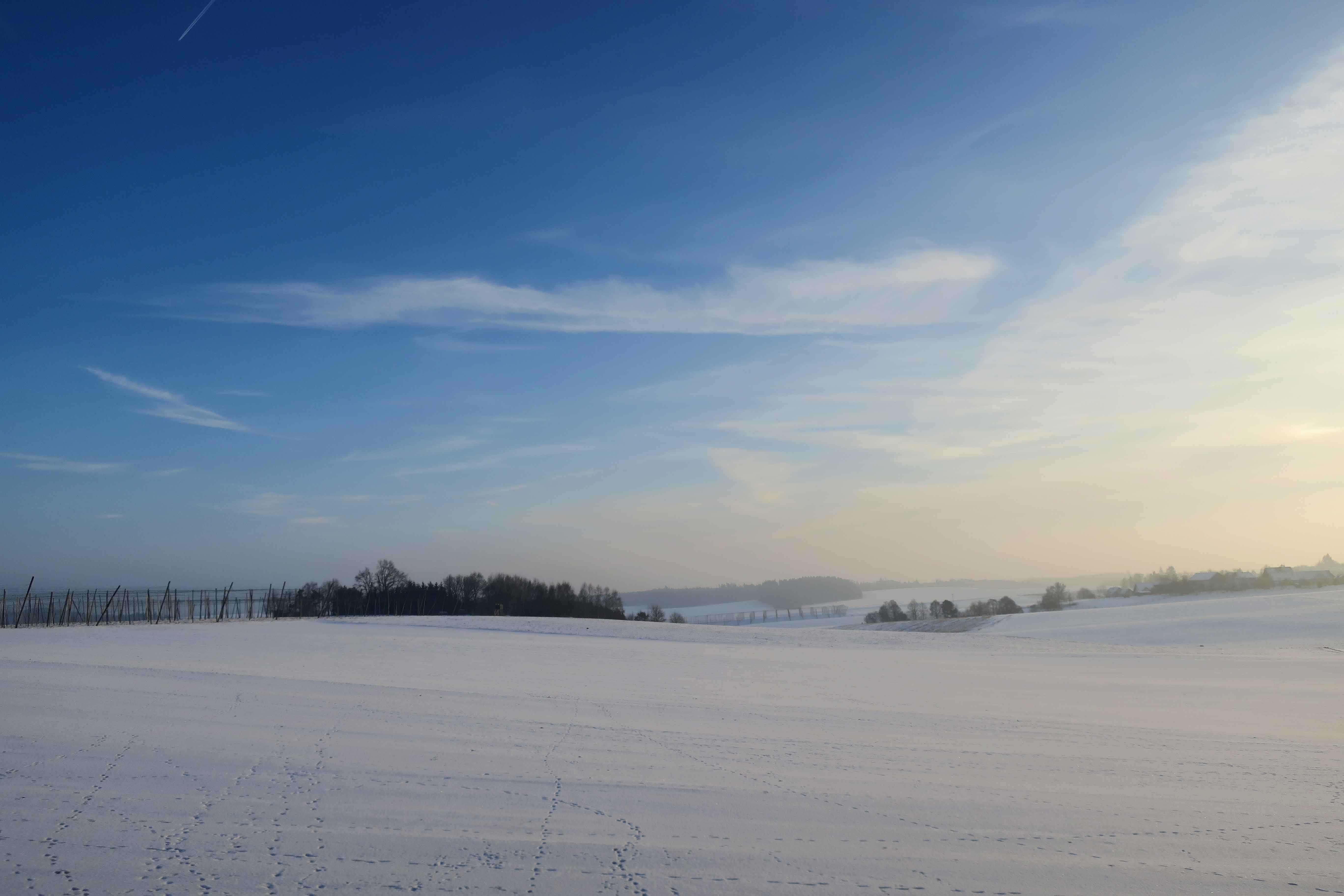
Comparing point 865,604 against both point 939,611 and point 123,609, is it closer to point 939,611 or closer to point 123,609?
point 939,611

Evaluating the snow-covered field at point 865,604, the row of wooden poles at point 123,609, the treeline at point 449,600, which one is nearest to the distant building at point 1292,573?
the snow-covered field at point 865,604

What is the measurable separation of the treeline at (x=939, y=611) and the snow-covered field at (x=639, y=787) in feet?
185

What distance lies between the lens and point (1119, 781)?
319 inches

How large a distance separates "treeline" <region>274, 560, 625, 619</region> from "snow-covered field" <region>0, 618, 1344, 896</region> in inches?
1446

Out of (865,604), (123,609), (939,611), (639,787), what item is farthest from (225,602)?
(865,604)

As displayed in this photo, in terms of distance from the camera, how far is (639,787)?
736cm

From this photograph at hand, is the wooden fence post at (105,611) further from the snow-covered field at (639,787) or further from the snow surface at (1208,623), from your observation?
the snow surface at (1208,623)

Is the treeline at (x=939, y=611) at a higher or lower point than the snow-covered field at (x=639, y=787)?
lower

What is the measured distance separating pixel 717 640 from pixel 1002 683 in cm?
1771

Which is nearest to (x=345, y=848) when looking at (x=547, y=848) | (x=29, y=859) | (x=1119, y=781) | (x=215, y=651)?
(x=547, y=848)

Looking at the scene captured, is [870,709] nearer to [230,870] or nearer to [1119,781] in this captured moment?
[1119,781]

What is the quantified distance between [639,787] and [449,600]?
72947 millimetres

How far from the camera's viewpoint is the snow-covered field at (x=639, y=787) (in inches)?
210

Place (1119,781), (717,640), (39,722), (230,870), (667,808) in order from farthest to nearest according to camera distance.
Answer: (717,640), (39,722), (1119,781), (667,808), (230,870)
